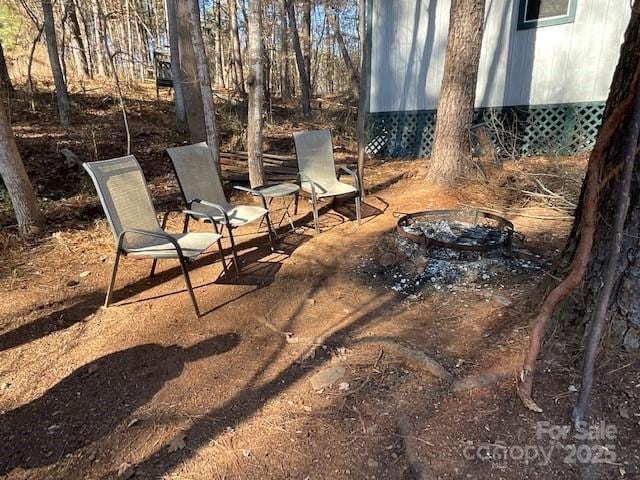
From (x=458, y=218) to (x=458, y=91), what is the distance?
89.7 inches

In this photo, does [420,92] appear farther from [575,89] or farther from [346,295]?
[346,295]

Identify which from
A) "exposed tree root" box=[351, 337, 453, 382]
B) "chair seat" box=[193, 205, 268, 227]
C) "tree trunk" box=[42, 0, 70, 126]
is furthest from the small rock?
"tree trunk" box=[42, 0, 70, 126]

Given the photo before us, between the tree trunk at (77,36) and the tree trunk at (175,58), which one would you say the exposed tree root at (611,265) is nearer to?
the tree trunk at (175,58)

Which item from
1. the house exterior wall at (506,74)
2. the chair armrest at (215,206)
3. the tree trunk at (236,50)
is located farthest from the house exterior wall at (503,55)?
the tree trunk at (236,50)

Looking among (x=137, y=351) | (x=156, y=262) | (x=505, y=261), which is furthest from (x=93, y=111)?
(x=505, y=261)

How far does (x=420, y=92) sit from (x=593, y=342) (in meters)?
7.29

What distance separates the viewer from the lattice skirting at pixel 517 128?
6.85 meters

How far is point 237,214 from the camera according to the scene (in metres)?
4.06

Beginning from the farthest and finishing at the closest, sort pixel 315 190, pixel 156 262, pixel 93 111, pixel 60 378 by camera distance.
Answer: pixel 93 111 < pixel 315 190 < pixel 156 262 < pixel 60 378

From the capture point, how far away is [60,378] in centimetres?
237

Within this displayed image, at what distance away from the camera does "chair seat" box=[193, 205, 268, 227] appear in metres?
3.88

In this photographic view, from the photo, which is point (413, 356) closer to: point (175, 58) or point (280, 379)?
point (280, 379)

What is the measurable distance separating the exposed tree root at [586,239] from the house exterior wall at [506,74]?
420 cm

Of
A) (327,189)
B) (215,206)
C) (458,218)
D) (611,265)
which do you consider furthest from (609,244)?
(327,189)
